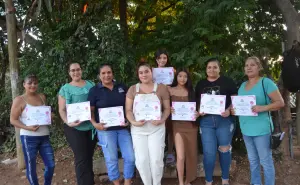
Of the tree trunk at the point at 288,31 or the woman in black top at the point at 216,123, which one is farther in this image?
the tree trunk at the point at 288,31

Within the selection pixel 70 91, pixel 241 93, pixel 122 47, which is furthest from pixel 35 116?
pixel 241 93

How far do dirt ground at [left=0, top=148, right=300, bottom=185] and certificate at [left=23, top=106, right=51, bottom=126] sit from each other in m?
1.75

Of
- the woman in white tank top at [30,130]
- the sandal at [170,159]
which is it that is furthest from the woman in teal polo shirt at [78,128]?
the sandal at [170,159]

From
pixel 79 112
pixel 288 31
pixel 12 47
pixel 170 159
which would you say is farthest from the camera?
pixel 288 31

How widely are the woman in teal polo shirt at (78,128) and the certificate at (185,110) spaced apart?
133 cm

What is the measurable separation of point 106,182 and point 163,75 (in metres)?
2.35

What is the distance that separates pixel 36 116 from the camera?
13.8 ft

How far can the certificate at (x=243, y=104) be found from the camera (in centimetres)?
390

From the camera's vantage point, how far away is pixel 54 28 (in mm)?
6664

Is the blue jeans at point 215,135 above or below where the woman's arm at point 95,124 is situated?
below

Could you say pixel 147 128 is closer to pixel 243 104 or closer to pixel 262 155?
pixel 243 104

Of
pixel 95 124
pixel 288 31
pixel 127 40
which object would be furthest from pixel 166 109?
pixel 288 31

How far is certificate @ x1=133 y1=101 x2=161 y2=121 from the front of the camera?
398cm

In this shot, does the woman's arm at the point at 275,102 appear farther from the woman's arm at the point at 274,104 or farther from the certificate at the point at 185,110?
the certificate at the point at 185,110
